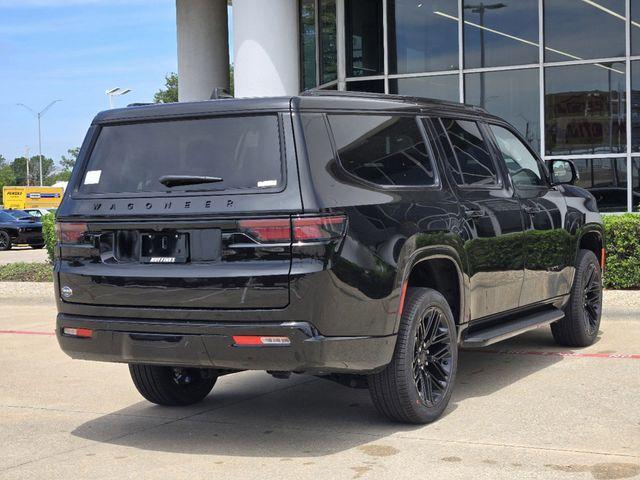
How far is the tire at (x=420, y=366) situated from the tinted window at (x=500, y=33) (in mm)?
13236

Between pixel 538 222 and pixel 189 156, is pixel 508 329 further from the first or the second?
pixel 189 156

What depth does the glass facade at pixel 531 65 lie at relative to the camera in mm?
17750

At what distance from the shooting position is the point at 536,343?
9133 millimetres

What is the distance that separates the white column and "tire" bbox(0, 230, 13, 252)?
1738 centimetres

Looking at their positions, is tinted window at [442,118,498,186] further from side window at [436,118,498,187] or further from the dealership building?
the dealership building

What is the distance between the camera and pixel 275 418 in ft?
21.3

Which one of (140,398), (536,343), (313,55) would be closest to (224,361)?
(140,398)

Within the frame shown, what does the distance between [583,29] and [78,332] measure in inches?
567

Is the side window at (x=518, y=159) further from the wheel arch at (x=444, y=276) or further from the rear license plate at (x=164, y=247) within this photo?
the rear license plate at (x=164, y=247)

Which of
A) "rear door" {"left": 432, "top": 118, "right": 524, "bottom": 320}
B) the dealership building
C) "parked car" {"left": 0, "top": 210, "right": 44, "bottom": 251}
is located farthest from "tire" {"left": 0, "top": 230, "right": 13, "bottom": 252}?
"rear door" {"left": 432, "top": 118, "right": 524, "bottom": 320}

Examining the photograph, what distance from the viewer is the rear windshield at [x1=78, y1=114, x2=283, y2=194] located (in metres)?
5.55

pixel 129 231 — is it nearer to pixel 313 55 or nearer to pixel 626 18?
pixel 626 18

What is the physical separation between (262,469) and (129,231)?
1573 millimetres

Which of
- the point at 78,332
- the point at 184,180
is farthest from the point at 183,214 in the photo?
the point at 78,332
